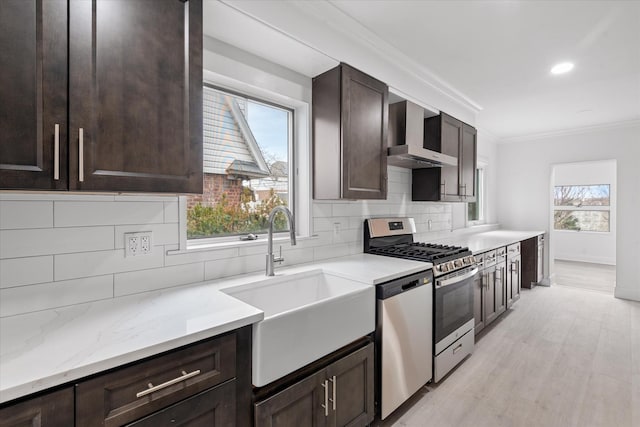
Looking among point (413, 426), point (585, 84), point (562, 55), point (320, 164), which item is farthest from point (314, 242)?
point (585, 84)

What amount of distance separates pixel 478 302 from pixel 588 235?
617 cm

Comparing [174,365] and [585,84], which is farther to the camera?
[585,84]

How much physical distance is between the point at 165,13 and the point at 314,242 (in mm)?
1613

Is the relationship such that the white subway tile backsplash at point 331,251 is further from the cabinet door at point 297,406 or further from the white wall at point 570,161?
the white wall at point 570,161

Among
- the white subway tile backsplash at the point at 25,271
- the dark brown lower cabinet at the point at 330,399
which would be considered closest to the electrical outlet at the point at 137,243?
the white subway tile backsplash at the point at 25,271

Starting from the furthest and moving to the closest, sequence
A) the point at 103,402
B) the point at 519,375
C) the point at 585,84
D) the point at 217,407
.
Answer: the point at 585,84 < the point at 519,375 < the point at 217,407 < the point at 103,402

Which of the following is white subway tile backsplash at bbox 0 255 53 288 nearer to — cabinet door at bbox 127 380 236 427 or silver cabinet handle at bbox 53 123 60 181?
silver cabinet handle at bbox 53 123 60 181

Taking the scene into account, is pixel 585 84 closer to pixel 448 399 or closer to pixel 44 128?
pixel 448 399

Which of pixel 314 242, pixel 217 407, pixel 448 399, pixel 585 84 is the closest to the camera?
pixel 217 407

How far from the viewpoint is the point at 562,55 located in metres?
2.64

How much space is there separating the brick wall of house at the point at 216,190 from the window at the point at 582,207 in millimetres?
7808

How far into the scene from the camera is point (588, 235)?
7082 mm

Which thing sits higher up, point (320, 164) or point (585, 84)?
point (585, 84)

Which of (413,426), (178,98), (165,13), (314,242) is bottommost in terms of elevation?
(413,426)
